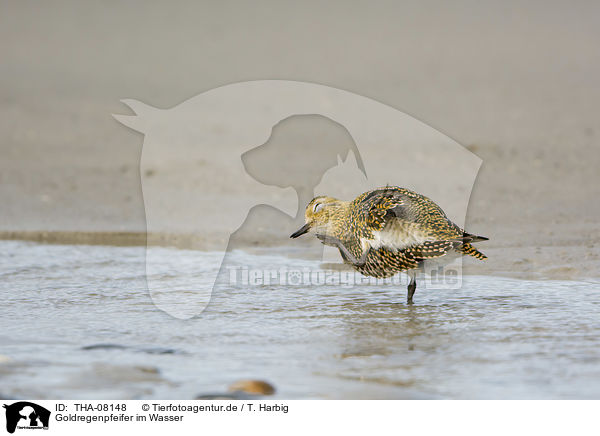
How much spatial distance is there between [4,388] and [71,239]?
4197mm

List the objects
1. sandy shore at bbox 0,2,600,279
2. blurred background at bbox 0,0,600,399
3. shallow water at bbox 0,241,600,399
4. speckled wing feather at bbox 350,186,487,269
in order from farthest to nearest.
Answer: sandy shore at bbox 0,2,600,279 → speckled wing feather at bbox 350,186,487,269 → blurred background at bbox 0,0,600,399 → shallow water at bbox 0,241,600,399

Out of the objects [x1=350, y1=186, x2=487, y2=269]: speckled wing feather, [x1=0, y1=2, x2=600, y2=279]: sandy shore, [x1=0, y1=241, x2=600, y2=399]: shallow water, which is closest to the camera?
[x1=0, y1=241, x2=600, y2=399]: shallow water

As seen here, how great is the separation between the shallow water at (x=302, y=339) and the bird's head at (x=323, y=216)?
1.39 feet

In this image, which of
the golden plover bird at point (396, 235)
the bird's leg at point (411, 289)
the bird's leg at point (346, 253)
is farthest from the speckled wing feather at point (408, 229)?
the bird's leg at point (411, 289)

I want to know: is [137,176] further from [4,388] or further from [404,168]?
[4,388]

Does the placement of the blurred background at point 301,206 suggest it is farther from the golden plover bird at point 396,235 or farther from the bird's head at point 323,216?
the bird's head at point 323,216

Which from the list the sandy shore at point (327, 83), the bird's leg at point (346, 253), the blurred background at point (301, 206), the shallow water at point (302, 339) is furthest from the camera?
the sandy shore at point (327, 83)

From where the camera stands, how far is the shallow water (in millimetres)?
3998

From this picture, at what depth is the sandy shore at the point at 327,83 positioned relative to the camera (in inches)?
322

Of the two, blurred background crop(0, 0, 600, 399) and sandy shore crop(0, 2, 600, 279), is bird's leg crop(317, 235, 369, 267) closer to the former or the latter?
blurred background crop(0, 0, 600, 399)

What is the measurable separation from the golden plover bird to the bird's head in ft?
0.39

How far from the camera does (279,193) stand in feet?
30.8
